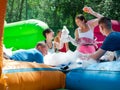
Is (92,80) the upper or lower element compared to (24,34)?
lower

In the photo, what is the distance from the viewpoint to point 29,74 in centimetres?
264

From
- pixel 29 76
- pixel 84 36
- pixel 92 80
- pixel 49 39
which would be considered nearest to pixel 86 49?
pixel 84 36

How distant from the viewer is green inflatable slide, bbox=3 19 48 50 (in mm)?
5680

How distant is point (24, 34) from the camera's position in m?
5.89

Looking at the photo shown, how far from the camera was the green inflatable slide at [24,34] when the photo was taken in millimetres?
5680

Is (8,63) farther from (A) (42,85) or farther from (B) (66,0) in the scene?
(B) (66,0)

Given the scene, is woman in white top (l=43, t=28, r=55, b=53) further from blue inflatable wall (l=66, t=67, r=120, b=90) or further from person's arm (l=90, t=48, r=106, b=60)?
blue inflatable wall (l=66, t=67, r=120, b=90)

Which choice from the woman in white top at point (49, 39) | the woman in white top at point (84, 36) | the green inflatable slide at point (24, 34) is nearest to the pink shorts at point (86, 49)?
the woman in white top at point (84, 36)

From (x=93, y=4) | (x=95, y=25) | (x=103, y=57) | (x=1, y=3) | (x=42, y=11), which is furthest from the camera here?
(x=42, y=11)

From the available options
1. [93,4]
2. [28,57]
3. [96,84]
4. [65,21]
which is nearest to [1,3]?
[96,84]

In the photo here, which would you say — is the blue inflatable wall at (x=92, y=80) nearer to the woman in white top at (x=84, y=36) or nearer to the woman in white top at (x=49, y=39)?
the woman in white top at (x=84, y=36)

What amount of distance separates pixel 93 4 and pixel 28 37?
32.3ft

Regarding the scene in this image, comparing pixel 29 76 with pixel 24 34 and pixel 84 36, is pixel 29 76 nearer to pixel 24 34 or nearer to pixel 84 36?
pixel 84 36

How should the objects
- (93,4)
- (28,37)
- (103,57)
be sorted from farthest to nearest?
(93,4) → (28,37) → (103,57)
